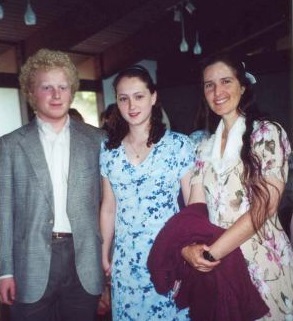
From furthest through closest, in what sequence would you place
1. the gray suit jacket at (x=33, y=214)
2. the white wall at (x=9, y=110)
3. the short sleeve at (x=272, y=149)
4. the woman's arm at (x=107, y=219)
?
the white wall at (x=9, y=110) → the woman's arm at (x=107, y=219) → the gray suit jacket at (x=33, y=214) → the short sleeve at (x=272, y=149)

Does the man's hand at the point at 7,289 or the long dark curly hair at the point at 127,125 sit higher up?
the long dark curly hair at the point at 127,125

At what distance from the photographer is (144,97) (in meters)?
2.25

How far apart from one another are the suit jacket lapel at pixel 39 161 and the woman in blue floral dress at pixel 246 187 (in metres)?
0.77

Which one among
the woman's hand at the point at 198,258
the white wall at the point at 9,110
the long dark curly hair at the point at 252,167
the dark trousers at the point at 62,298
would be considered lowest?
the dark trousers at the point at 62,298

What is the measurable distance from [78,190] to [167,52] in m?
7.26

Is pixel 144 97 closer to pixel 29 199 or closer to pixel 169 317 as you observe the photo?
pixel 29 199

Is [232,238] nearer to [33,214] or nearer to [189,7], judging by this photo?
[33,214]

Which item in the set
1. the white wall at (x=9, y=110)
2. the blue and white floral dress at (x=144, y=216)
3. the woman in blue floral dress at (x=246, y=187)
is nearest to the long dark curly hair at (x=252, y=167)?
the woman in blue floral dress at (x=246, y=187)

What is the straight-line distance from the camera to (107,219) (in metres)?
2.41

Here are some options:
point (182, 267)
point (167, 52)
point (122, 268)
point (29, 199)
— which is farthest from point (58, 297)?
point (167, 52)

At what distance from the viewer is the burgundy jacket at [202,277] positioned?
180cm

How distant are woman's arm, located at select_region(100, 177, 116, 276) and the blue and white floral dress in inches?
4.8

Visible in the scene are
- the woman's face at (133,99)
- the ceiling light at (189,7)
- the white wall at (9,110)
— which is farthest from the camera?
the white wall at (9,110)

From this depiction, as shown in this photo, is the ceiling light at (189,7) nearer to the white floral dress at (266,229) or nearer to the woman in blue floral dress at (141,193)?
the woman in blue floral dress at (141,193)
